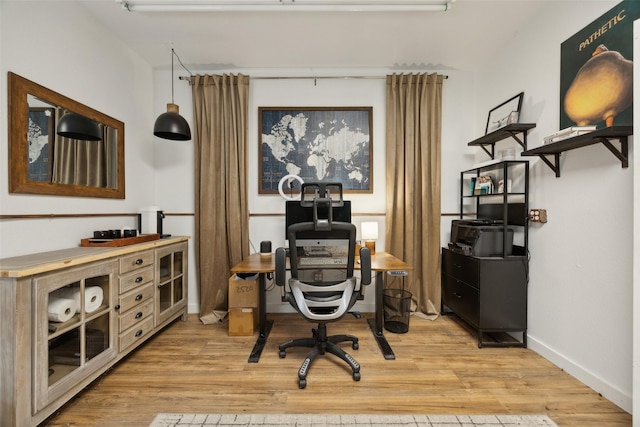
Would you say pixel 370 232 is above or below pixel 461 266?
above

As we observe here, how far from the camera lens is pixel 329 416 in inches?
59.9

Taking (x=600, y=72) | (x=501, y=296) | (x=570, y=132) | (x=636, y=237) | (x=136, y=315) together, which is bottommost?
(x=136, y=315)

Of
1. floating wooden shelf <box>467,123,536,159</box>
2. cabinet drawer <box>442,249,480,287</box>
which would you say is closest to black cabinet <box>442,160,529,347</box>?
cabinet drawer <box>442,249,480,287</box>

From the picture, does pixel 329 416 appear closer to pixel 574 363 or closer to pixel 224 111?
pixel 574 363

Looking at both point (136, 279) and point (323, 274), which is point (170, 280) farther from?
point (323, 274)

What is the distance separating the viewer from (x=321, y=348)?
2.06 metres

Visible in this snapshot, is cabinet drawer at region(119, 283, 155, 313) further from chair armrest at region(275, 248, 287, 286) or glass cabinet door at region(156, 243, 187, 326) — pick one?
chair armrest at region(275, 248, 287, 286)

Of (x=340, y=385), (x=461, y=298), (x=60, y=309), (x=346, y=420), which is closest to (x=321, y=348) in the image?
(x=340, y=385)

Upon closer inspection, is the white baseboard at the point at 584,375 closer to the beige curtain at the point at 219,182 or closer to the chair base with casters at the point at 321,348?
the chair base with casters at the point at 321,348

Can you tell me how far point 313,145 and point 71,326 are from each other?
247 centimetres

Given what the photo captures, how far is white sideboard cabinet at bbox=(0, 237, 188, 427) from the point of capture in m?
1.30

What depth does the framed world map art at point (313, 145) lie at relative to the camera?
301 centimetres

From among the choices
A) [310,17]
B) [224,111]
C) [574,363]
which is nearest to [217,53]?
[224,111]

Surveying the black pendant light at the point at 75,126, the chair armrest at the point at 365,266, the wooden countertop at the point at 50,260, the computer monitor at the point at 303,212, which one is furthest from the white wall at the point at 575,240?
the black pendant light at the point at 75,126
